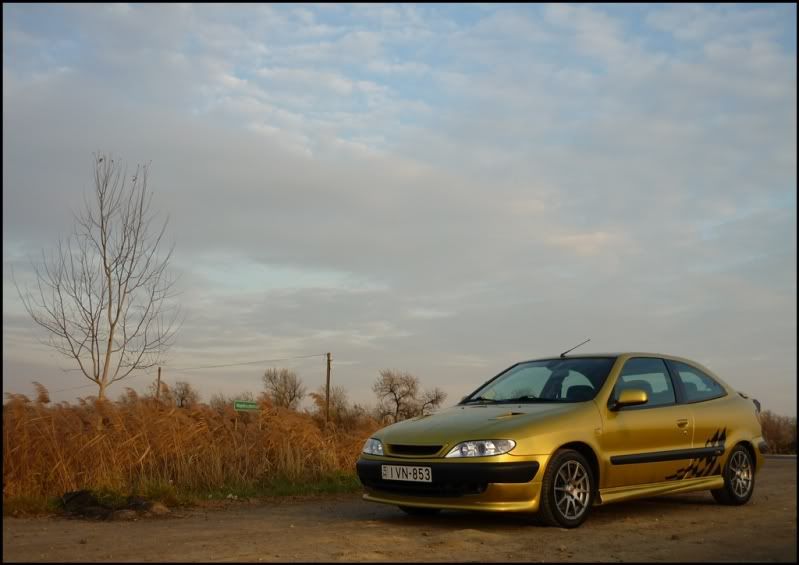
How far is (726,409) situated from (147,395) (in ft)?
25.4

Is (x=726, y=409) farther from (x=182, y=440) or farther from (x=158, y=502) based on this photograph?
(x=182, y=440)

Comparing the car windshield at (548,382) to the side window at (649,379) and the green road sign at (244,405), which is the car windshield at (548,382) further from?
the green road sign at (244,405)

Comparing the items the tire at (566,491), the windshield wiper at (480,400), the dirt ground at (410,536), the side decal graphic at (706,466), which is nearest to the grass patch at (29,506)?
the dirt ground at (410,536)

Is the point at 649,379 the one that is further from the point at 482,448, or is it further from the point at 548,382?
the point at 482,448

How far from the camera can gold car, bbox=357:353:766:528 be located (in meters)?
7.05

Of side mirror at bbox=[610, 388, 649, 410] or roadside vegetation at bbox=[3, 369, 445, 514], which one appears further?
roadside vegetation at bbox=[3, 369, 445, 514]

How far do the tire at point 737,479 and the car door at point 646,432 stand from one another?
30.3 inches

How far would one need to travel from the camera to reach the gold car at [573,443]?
7.05m

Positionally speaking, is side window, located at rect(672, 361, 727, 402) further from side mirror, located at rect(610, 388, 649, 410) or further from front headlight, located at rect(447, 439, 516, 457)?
front headlight, located at rect(447, 439, 516, 457)

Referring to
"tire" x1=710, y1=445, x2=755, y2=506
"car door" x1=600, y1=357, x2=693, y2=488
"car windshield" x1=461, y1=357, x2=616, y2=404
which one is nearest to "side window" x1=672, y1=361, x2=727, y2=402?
"car door" x1=600, y1=357, x2=693, y2=488

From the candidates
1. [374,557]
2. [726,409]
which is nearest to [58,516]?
[374,557]

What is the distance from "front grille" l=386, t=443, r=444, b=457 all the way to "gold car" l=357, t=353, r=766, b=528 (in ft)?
0.04

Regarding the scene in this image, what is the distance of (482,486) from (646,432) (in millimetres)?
2003

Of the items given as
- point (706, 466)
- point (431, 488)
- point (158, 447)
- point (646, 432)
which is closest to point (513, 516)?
point (431, 488)
